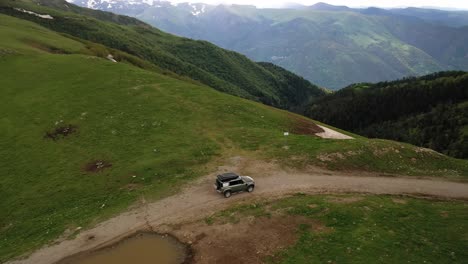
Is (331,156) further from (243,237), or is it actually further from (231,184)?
(243,237)

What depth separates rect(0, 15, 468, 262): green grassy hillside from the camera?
41.2 m

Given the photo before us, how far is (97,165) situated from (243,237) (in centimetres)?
2562

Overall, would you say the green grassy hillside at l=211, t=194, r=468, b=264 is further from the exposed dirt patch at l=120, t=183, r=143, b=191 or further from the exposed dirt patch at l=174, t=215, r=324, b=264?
the exposed dirt patch at l=120, t=183, r=143, b=191

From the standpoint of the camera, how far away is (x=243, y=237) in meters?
31.7

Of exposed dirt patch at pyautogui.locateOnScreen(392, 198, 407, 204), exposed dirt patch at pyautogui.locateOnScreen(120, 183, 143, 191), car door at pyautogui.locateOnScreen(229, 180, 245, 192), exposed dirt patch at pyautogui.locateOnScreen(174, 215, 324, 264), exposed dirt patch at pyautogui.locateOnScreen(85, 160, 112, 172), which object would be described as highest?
exposed dirt patch at pyautogui.locateOnScreen(392, 198, 407, 204)

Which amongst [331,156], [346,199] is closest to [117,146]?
[331,156]

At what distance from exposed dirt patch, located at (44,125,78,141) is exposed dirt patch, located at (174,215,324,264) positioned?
32085 mm

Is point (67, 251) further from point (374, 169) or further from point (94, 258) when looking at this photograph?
point (374, 169)

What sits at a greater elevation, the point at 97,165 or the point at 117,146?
the point at 117,146

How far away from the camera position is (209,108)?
212ft

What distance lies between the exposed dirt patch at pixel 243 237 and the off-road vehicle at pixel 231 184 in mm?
5367

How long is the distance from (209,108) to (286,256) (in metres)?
39.2

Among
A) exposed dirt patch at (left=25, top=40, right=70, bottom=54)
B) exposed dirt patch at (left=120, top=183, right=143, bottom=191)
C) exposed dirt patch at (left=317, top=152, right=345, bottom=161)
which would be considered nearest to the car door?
exposed dirt patch at (left=120, top=183, right=143, bottom=191)

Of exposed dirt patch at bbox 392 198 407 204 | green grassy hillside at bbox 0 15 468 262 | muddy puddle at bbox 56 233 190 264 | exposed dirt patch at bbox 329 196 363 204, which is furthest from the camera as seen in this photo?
green grassy hillside at bbox 0 15 468 262
